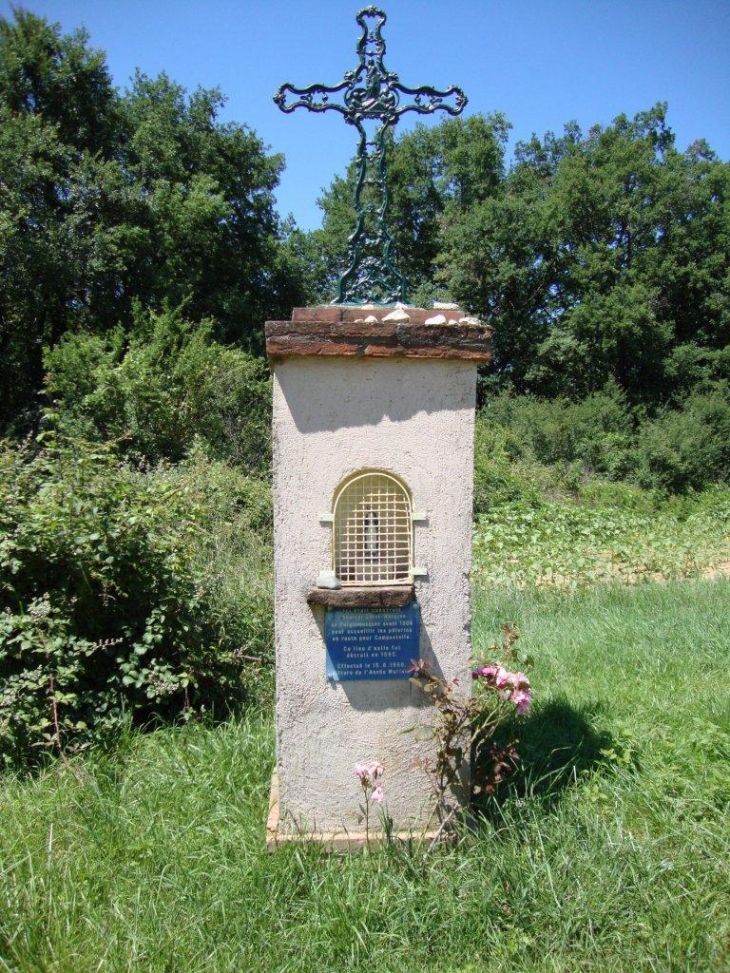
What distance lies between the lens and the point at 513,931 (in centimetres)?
245

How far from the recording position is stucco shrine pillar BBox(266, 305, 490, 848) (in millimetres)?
2904

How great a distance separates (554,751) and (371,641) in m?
1.21

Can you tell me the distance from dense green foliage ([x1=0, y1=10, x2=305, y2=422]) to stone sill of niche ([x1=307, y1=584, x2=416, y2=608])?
11.6 metres

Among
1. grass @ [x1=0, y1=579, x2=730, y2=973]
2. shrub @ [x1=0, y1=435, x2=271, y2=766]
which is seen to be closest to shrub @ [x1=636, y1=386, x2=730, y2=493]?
grass @ [x1=0, y1=579, x2=730, y2=973]

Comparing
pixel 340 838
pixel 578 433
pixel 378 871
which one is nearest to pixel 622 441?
pixel 578 433

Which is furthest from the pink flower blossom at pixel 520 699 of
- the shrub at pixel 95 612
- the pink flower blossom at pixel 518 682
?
the shrub at pixel 95 612

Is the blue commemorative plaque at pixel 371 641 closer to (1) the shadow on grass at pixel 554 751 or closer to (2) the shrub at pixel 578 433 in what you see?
(1) the shadow on grass at pixel 554 751

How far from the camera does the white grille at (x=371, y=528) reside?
9.68 ft

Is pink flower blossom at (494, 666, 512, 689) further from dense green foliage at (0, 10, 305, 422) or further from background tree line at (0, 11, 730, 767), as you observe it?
dense green foliage at (0, 10, 305, 422)

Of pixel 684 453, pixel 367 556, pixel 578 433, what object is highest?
pixel 578 433

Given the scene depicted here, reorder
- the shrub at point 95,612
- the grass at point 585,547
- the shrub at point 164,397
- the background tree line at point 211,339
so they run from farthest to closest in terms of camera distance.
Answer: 1. the shrub at point 164,397
2. the grass at point 585,547
3. the background tree line at point 211,339
4. the shrub at point 95,612

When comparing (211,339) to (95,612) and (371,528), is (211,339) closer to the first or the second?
(95,612)

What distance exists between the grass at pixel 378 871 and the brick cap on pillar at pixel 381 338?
1.80 metres

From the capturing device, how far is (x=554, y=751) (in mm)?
3510
